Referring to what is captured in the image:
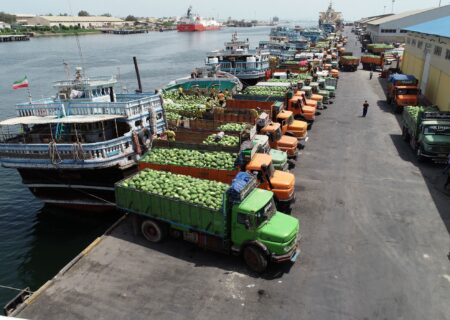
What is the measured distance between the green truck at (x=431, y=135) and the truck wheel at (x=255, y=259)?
16774mm

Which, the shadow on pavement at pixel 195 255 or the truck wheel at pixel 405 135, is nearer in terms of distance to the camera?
the shadow on pavement at pixel 195 255

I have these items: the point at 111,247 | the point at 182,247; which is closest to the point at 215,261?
the point at 182,247

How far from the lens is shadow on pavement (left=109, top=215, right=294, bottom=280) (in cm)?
1402

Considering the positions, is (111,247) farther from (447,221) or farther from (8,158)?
(447,221)

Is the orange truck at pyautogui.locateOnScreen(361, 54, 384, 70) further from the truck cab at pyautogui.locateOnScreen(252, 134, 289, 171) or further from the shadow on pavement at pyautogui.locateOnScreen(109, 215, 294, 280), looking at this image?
the shadow on pavement at pyautogui.locateOnScreen(109, 215, 294, 280)

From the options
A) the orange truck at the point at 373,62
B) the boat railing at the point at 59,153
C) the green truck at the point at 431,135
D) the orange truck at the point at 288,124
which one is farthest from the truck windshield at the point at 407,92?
the orange truck at the point at 373,62

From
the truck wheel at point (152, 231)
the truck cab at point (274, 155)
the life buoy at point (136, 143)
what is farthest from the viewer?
the life buoy at point (136, 143)

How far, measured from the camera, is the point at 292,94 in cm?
3306

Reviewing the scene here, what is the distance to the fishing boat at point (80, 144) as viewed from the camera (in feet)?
63.0

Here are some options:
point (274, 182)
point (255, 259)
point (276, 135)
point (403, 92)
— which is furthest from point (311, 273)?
point (403, 92)

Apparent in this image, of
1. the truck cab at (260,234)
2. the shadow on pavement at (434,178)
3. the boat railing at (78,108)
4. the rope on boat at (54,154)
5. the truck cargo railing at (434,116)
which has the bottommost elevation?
the shadow on pavement at (434,178)

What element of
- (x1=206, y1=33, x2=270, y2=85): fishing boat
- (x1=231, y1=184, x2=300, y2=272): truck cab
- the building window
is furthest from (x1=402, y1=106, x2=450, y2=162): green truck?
(x1=206, y1=33, x2=270, y2=85): fishing boat

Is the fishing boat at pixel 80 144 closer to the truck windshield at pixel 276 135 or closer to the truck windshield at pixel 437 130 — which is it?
the truck windshield at pixel 276 135

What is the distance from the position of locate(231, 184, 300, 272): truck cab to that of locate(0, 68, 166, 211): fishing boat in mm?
9384
